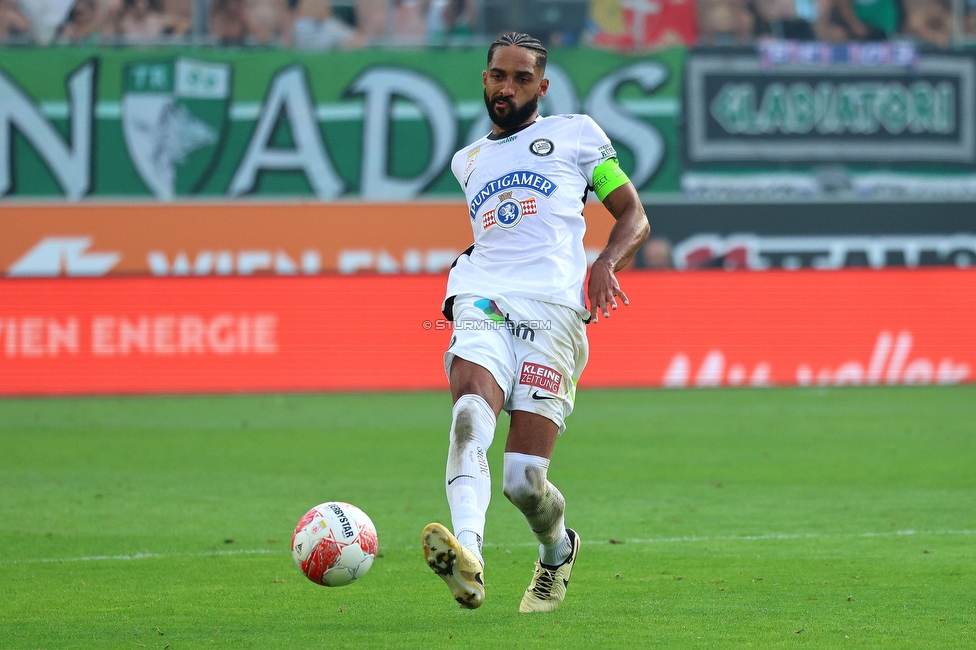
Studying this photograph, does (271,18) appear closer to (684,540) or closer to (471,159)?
(684,540)

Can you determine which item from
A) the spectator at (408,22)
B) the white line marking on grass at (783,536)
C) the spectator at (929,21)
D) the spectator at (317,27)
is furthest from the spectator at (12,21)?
the white line marking on grass at (783,536)

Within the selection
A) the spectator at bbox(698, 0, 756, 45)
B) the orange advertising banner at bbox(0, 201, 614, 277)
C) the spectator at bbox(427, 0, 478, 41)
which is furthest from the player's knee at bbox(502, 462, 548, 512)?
the spectator at bbox(698, 0, 756, 45)

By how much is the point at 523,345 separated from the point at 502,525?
123 inches

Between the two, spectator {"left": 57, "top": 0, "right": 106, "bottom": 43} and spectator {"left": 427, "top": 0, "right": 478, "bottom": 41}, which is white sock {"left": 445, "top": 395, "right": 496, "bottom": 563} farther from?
spectator {"left": 427, "top": 0, "right": 478, "bottom": 41}

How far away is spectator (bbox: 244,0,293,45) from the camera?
69.3 ft

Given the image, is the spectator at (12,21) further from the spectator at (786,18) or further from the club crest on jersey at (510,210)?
the club crest on jersey at (510,210)

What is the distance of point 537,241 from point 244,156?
15734 mm

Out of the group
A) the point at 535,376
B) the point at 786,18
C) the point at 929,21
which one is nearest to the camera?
the point at 535,376

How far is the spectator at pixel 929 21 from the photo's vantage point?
2250 cm

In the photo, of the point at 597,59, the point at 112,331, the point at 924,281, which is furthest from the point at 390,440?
the point at 597,59

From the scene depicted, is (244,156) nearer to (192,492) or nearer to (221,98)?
(221,98)

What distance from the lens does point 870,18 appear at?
888 inches

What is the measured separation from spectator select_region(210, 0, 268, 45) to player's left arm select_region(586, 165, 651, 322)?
53.0ft

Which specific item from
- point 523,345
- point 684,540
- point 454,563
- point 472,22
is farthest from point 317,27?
point 454,563
